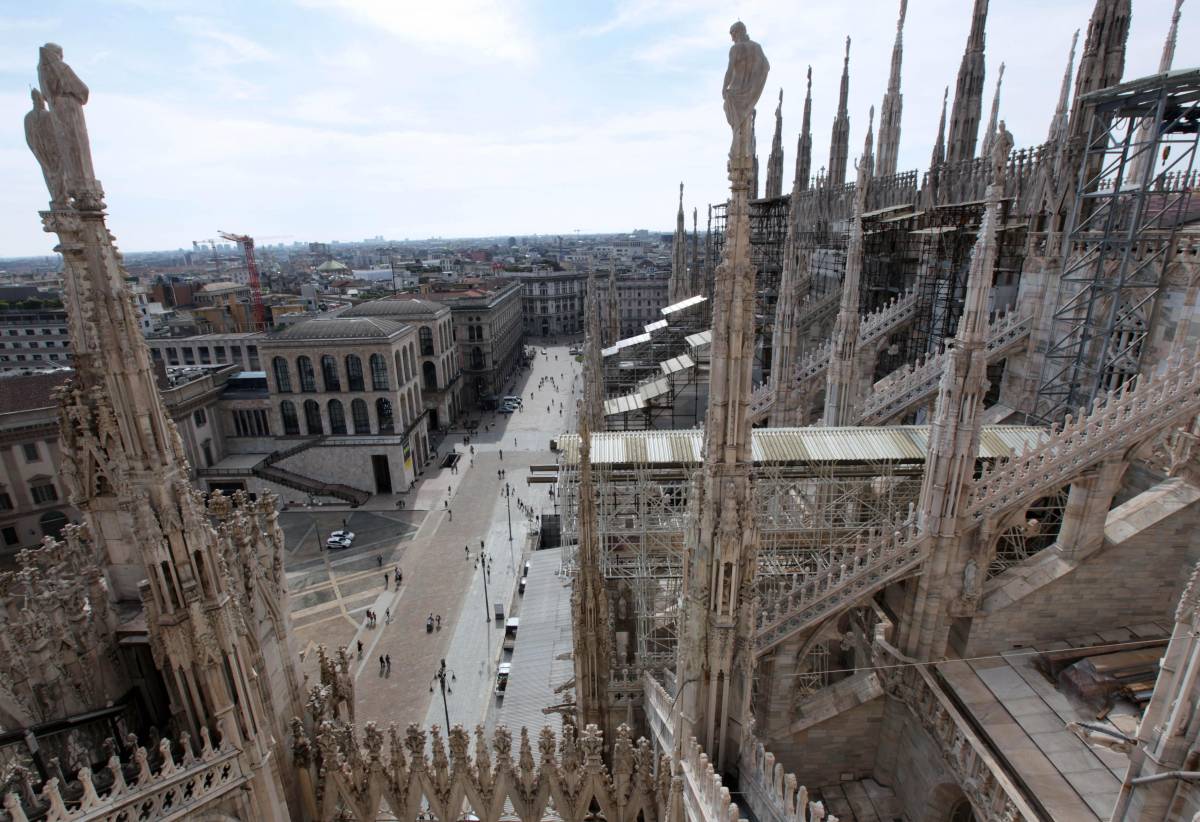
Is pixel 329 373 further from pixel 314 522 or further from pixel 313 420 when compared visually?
pixel 314 522

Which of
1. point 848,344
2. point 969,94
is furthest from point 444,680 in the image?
point 969,94

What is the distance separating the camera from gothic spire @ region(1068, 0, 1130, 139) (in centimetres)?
1856

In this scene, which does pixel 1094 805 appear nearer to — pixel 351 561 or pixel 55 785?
pixel 55 785

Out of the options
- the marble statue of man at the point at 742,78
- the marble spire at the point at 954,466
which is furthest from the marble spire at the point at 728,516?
the marble spire at the point at 954,466

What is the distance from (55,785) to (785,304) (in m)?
25.7

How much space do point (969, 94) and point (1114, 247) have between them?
50.7ft

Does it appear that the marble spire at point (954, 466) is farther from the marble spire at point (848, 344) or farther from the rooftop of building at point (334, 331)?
the rooftop of building at point (334, 331)

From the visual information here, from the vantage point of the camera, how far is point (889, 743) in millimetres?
13727

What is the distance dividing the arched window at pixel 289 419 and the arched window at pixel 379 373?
20.9ft

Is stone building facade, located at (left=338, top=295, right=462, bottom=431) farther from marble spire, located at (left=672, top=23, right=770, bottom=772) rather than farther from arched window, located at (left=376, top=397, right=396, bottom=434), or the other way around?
marble spire, located at (left=672, top=23, right=770, bottom=772)

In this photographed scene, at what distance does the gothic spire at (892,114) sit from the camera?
3548 centimetres

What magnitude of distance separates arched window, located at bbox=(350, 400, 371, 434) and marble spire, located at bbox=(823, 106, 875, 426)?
32283 millimetres

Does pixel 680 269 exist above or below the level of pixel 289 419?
above

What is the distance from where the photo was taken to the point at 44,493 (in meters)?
34.4
